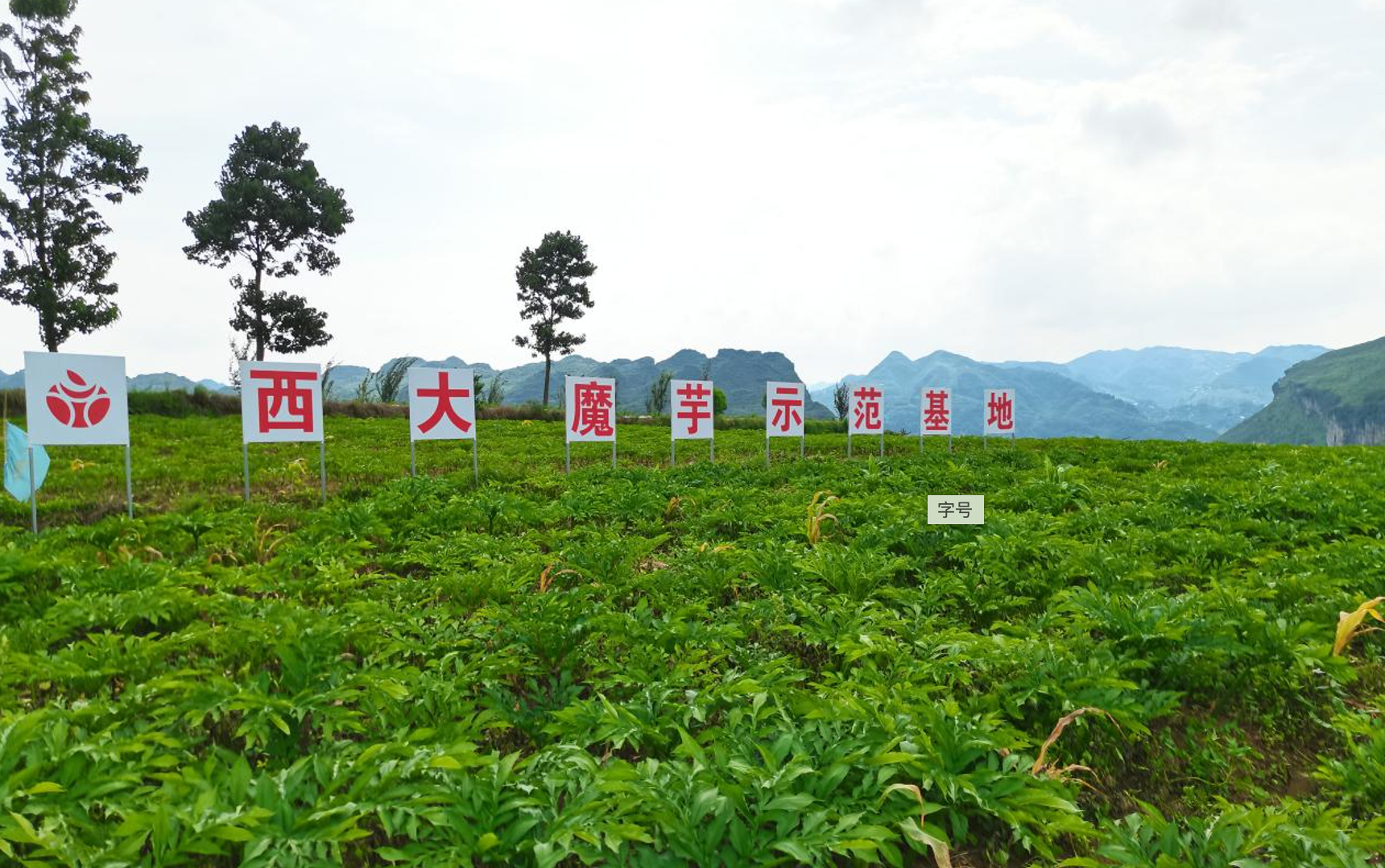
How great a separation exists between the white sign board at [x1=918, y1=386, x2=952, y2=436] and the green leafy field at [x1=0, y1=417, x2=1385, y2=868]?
28.5 feet

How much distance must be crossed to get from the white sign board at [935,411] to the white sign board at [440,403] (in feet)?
33.9

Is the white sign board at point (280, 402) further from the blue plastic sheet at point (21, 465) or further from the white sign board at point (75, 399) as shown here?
the blue plastic sheet at point (21, 465)

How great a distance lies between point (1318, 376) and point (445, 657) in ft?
875

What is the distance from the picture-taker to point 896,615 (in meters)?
4.39

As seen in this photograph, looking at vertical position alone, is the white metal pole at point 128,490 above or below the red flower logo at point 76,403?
below

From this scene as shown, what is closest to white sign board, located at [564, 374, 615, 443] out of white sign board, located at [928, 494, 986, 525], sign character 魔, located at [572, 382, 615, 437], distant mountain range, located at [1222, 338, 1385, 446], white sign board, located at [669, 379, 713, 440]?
sign character 魔, located at [572, 382, 615, 437]

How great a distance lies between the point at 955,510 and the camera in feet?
21.5

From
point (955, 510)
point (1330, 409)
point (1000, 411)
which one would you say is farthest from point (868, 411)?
point (1330, 409)

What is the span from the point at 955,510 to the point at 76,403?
9.48 meters

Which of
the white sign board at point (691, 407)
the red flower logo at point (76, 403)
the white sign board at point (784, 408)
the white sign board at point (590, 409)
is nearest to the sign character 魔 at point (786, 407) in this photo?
the white sign board at point (784, 408)

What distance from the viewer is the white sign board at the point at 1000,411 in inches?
656

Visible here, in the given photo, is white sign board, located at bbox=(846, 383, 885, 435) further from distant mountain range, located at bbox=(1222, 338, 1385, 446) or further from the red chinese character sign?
distant mountain range, located at bbox=(1222, 338, 1385, 446)

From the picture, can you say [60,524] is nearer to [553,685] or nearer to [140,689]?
[140,689]

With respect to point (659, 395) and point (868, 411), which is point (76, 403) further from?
point (659, 395)
